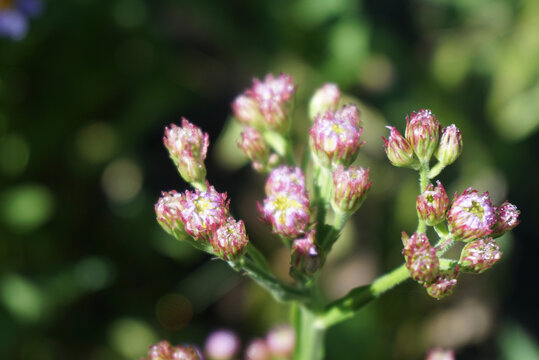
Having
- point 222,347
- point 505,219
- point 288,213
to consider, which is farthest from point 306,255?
point 222,347

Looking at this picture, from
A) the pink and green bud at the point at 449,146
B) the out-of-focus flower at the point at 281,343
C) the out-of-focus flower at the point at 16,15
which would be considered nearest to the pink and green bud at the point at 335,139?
the pink and green bud at the point at 449,146

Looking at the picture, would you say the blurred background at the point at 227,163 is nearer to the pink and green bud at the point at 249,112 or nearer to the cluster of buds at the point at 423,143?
the pink and green bud at the point at 249,112

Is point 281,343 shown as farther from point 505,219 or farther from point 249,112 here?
point 505,219

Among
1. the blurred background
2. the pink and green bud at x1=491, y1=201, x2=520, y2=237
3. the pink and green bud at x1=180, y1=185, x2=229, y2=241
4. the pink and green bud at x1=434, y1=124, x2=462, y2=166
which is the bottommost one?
the blurred background

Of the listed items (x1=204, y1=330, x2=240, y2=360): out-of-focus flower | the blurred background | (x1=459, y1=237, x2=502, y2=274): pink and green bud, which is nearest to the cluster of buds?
(x1=459, y1=237, x2=502, y2=274): pink and green bud

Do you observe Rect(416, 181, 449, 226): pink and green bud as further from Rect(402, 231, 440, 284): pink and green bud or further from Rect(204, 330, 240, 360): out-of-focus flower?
Rect(204, 330, 240, 360): out-of-focus flower

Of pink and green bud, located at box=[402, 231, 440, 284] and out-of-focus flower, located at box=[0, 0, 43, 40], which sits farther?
out-of-focus flower, located at box=[0, 0, 43, 40]
